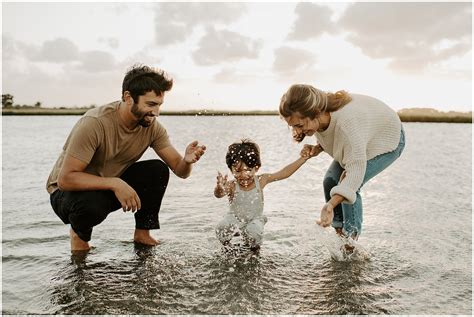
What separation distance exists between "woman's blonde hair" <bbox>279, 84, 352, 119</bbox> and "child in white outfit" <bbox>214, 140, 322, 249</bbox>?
30.3 inches

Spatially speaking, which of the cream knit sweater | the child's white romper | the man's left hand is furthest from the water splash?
the man's left hand

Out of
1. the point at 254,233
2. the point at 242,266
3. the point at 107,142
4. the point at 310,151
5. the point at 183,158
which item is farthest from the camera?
the point at 183,158

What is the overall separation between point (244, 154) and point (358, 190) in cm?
115

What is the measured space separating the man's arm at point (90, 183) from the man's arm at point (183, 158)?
0.75 meters

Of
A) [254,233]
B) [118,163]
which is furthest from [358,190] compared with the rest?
[118,163]

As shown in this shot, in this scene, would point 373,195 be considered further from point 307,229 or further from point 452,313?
point 452,313

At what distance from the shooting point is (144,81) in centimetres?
460

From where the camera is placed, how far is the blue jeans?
462 cm

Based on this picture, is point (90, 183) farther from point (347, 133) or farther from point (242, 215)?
point (347, 133)

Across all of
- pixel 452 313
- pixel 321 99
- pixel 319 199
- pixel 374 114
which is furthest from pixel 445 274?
pixel 319 199

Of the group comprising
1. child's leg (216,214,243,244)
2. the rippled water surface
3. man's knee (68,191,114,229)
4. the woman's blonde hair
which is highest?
the woman's blonde hair

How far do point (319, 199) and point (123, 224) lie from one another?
10.4 feet

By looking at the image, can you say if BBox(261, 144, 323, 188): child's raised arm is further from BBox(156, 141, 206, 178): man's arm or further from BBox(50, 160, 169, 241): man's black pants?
BBox(50, 160, 169, 241): man's black pants

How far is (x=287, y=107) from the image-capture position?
411 centimetres
